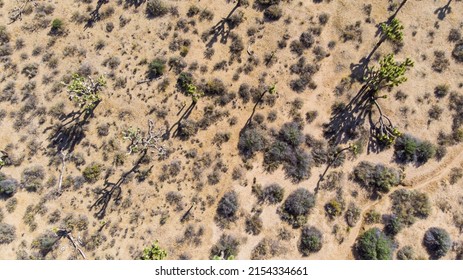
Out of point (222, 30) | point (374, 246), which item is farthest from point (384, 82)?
point (222, 30)

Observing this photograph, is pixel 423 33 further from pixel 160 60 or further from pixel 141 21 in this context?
pixel 141 21

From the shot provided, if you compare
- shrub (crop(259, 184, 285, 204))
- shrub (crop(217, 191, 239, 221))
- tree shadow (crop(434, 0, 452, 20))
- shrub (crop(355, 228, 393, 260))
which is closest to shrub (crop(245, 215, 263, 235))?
shrub (crop(217, 191, 239, 221))

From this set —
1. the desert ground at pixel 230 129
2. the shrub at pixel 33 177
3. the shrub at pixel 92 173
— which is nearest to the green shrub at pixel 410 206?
the desert ground at pixel 230 129

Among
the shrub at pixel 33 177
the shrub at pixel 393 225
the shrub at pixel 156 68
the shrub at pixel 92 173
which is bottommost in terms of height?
the shrub at pixel 393 225

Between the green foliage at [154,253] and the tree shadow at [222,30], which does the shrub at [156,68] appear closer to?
the tree shadow at [222,30]

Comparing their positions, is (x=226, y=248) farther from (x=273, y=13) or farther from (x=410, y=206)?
(x=273, y=13)

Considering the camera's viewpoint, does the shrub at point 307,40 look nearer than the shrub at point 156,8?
Yes

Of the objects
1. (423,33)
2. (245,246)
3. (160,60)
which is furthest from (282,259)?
(423,33)
